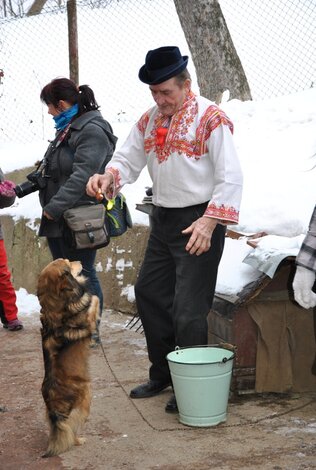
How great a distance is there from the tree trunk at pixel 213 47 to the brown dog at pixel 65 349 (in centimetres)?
577

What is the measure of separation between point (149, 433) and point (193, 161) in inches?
59.8

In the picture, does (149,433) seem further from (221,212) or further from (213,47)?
(213,47)

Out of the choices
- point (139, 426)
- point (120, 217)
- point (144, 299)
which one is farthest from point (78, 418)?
point (120, 217)

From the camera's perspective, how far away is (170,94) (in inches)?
171

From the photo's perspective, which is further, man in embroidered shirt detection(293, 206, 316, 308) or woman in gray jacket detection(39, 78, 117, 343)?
woman in gray jacket detection(39, 78, 117, 343)

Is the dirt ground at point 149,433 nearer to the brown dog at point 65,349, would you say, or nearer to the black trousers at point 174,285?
the brown dog at point 65,349

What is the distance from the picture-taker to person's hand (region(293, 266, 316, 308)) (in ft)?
11.9

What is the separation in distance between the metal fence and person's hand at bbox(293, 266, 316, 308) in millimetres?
8839

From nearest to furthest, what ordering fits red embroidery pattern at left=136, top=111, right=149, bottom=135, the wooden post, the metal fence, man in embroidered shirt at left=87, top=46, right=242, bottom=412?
man in embroidered shirt at left=87, top=46, right=242, bottom=412
red embroidery pattern at left=136, top=111, right=149, bottom=135
the wooden post
the metal fence

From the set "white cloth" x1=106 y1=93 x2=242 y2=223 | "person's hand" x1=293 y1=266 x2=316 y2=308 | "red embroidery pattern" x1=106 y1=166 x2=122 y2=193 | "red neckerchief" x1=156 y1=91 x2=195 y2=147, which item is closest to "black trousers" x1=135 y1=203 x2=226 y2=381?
"white cloth" x1=106 y1=93 x2=242 y2=223

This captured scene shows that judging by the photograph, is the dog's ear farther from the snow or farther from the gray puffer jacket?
the gray puffer jacket

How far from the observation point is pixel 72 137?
5738 millimetres

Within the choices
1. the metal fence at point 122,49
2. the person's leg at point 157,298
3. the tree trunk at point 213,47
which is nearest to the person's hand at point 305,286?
the person's leg at point 157,298

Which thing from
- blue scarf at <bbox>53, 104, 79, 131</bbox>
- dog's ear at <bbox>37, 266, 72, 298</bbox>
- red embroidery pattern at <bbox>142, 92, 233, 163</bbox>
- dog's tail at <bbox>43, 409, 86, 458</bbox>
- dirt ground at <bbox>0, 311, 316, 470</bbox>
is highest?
blue scarf at <bbox>53, 104, 79, 131</bbox>
